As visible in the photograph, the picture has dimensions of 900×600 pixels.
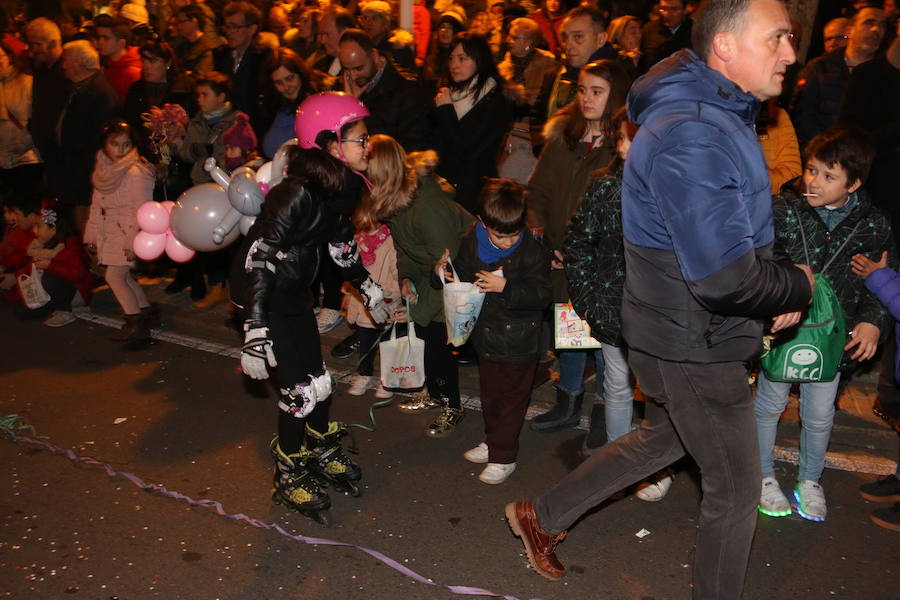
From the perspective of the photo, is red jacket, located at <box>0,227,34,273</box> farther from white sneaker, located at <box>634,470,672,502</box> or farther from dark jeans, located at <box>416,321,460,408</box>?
white sneaker, located at <box>634,470,672,502</box>

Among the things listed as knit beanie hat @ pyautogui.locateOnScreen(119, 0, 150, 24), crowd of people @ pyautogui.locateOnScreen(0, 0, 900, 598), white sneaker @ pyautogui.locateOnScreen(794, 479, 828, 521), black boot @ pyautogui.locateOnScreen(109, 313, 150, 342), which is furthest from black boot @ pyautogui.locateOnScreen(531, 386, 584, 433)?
knit beanie hat @ pyautogui.locateOnScreen(119, 0, 150, 24)

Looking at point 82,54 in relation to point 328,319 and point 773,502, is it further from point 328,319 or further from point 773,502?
point 773,502

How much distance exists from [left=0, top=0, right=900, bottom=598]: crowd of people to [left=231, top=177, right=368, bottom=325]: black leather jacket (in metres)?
0.02

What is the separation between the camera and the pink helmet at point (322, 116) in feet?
14.8

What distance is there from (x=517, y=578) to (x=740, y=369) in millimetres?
1403

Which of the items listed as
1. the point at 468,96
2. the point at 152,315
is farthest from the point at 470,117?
the point at 152,315

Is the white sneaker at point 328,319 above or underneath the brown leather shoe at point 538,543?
underneath

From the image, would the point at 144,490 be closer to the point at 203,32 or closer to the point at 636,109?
the point at 636,109

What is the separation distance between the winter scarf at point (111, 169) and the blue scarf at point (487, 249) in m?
3.81

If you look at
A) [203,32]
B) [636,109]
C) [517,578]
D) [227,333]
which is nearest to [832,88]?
[636,109]

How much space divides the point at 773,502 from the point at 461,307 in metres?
1.84

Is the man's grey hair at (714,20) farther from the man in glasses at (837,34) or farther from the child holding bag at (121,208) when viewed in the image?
the child holding bag at (121,208)

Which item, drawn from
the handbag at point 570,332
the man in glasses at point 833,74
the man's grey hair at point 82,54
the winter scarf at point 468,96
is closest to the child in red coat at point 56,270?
the man's grey hair at point 82,54

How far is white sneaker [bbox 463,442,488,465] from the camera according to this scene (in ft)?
15.6
